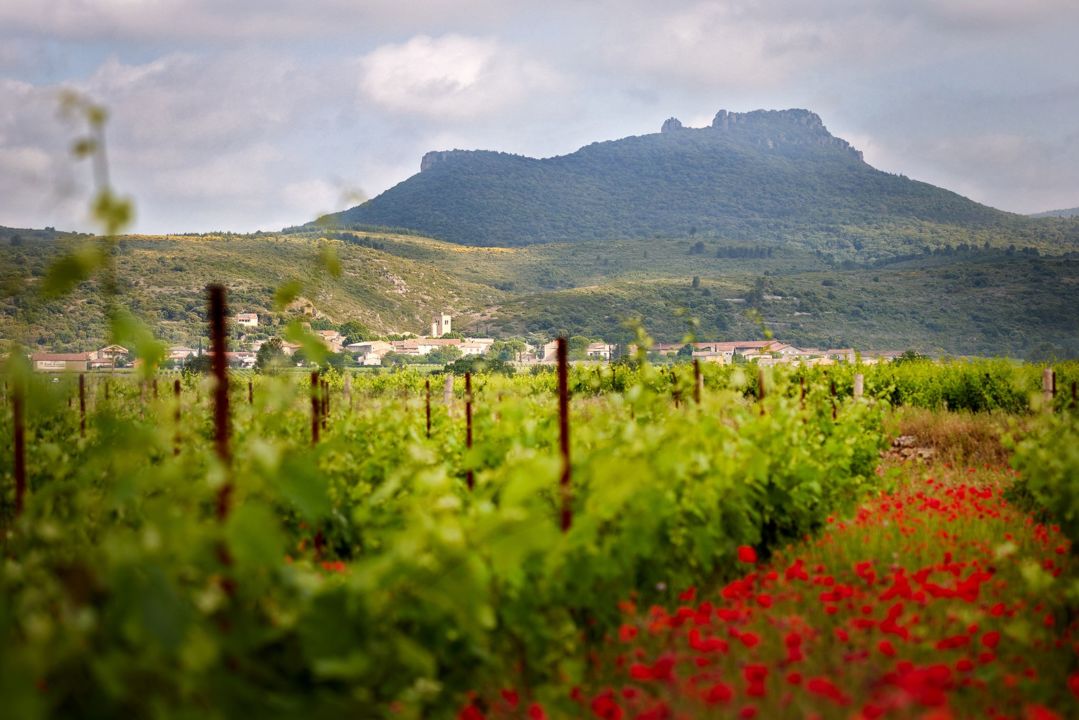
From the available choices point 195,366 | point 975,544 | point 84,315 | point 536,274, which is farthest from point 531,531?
point 536,274

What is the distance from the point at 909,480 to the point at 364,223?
116936mm

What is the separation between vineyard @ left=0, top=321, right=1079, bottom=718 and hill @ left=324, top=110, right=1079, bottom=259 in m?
99.1

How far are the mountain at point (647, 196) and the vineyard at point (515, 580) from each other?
349 feet

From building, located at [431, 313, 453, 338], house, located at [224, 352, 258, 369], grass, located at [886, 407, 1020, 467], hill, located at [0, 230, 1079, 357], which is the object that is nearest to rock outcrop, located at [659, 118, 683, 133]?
hill, located at [0, 230, 1079, 357]

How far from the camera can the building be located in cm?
7181

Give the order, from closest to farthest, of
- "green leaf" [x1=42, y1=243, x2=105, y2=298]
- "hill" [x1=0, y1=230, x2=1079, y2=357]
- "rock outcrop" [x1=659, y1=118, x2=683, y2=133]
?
"green leaf" [x1=42, y1=243, x2=105, y2=298], "hill" [x1=0, y1=230, x2=1079, y2=357], "rock outcrop" [x1=659, y1=118, x2=683, y2=133]

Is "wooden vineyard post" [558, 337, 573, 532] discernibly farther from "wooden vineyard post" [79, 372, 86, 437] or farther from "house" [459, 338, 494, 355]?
"house" [459, 338, 494, 355]

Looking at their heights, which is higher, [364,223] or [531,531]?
[364,223]

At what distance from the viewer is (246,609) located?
8.00 feet

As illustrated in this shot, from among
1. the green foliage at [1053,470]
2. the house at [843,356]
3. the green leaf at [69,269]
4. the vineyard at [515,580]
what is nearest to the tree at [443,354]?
the house at [843,356]

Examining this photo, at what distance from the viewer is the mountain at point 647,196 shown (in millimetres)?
116125

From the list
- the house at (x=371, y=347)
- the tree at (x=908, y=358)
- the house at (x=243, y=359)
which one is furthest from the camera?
the house at (x=371, y=347)

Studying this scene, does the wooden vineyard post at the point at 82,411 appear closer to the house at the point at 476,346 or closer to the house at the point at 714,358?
the house at the point at 714,358

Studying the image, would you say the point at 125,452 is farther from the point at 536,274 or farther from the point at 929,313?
the point at 536,274
